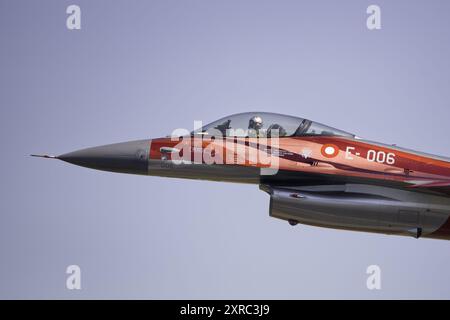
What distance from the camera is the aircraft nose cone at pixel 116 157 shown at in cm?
1998

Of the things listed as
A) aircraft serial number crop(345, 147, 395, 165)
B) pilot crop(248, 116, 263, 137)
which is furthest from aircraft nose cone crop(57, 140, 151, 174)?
aircraft serial number crop(345, 147, 395, 165)

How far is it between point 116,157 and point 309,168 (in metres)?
5.09

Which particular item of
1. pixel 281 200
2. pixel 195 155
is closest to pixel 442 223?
pixel 281 200

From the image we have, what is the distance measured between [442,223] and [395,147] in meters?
2.31

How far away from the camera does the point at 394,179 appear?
63.6ft

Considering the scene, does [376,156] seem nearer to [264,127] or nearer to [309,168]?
[309,168]

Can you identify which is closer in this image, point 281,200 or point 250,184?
point 281,200

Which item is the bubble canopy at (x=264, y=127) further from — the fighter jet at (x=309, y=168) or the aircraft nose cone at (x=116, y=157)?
the aircraft nose cone at (x=116, y=157)

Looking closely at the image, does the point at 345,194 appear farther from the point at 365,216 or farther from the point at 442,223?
the point at 442,223

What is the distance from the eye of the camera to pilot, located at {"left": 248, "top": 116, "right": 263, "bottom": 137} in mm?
20031

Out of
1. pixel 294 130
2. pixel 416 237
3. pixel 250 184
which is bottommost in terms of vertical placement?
pixel 416 237

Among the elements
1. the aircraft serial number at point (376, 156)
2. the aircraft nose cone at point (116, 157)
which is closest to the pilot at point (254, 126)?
the aircraft serial number at point (376, 156)

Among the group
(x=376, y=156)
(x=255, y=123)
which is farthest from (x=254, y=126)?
(x=376, y=156)

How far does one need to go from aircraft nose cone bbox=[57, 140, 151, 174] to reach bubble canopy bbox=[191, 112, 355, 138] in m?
1.52
